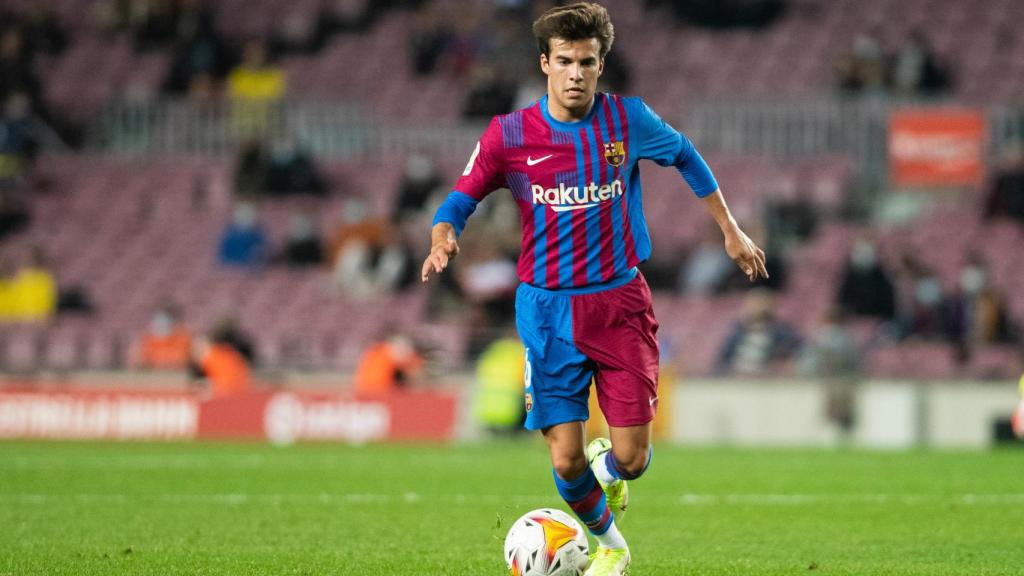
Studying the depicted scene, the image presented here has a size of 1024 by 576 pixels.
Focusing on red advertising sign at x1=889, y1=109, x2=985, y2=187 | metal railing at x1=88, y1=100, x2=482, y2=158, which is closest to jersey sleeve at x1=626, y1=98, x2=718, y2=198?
red advertising sign at x1=889, y1=109, x2=985, y2=187

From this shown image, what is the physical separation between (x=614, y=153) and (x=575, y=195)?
0.73ft

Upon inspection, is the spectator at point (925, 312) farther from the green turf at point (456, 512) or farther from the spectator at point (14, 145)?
the spectator at point (14, 145)

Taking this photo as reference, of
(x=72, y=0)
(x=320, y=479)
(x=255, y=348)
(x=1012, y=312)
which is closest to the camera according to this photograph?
(x=320, y=479)

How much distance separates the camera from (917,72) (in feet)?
71.1

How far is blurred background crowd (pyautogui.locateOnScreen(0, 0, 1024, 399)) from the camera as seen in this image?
61.3 ft

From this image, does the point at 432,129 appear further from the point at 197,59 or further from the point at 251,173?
the point at 197,59

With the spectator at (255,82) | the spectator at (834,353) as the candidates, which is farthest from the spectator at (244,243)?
the spectator at (834,353)

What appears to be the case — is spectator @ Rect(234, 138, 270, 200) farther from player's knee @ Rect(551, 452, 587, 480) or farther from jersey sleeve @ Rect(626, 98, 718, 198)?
player's knee @ Rect(551, 452, 587, 480)

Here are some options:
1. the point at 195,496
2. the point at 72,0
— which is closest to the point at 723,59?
the point at 72,0

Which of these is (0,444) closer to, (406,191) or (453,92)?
(406,191)

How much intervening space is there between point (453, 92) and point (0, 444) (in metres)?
9.54

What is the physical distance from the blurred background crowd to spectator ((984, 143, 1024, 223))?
30mm

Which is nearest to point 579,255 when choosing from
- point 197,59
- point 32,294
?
point 32,294

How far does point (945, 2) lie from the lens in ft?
76.5
